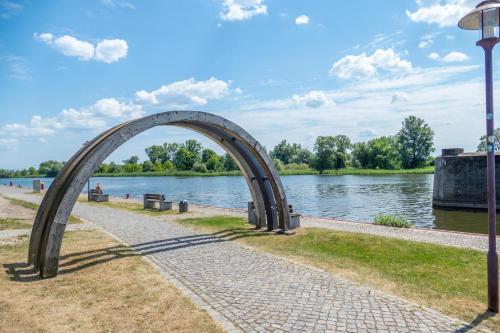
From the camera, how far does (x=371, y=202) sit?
32.7 meters

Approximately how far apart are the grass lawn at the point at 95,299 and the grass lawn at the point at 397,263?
12.2 ft

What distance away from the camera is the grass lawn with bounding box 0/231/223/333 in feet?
19.2

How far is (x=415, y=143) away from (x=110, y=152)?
9241 centimetres

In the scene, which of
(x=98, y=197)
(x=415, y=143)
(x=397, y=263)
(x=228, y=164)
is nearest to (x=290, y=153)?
(x=228, y=164)

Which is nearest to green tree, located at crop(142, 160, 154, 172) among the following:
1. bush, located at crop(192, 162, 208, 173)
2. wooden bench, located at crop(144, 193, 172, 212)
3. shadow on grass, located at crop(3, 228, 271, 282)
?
bush, located at crop(192, 162, 208, 173)

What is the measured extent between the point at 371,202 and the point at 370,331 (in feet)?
93.8

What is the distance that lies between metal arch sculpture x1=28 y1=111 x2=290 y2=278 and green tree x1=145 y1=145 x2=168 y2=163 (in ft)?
A: 390

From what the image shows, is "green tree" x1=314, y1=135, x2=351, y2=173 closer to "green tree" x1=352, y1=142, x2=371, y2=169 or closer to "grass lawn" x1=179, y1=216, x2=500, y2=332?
"green tree" x1=352, y1=142, x2=371, y2=169

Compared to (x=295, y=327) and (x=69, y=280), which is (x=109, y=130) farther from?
(x=295, y=327)

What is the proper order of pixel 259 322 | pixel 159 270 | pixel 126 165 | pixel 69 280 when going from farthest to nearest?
pixel 126 165 → pixel 159 270 → pixel 69 280 → pixel 259 322

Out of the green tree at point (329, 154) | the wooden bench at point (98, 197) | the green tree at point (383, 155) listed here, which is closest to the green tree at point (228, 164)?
the green tree at point (329, 154)

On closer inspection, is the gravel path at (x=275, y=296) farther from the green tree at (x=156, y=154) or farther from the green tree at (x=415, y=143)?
the green tree at (x=156, y=154)

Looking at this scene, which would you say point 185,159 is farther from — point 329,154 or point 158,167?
point 329,154

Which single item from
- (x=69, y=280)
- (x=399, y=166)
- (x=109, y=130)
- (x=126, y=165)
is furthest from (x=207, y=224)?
(x=126, y=165)
